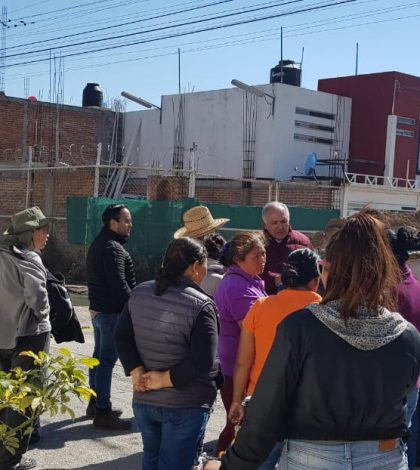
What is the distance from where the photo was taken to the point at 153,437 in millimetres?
3717

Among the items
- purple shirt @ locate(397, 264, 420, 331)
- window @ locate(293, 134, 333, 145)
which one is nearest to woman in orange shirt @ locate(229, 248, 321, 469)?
purple shirt @ locate(397, 264, 420, 331)

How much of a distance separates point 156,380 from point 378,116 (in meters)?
23.2

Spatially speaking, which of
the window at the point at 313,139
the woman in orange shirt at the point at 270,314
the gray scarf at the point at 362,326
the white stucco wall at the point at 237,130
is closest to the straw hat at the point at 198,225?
the woman in orange shirt at the point at 270,314

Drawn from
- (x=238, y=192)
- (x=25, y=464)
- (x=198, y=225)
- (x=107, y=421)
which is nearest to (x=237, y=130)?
(x=238, y=192)

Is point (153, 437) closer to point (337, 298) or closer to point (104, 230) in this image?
point (337, 298)

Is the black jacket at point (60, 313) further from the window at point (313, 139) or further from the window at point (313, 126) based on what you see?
the window at point (313, 126)

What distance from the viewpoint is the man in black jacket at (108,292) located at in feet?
19.1

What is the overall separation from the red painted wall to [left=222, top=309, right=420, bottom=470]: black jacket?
22877mm

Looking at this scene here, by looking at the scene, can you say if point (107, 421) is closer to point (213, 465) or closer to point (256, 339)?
A: point (256, 339)

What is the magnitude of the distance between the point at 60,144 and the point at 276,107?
31.5 feet

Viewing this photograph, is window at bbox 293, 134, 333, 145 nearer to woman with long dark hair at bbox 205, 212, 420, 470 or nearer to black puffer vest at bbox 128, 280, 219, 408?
black puffer vest at bbox 128, 280, 219, 408

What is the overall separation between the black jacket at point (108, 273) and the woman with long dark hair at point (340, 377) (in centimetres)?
354

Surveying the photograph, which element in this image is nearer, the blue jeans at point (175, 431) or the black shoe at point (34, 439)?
the blue jeans at point (175, 431)

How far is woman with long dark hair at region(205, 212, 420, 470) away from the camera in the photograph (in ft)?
7.58
